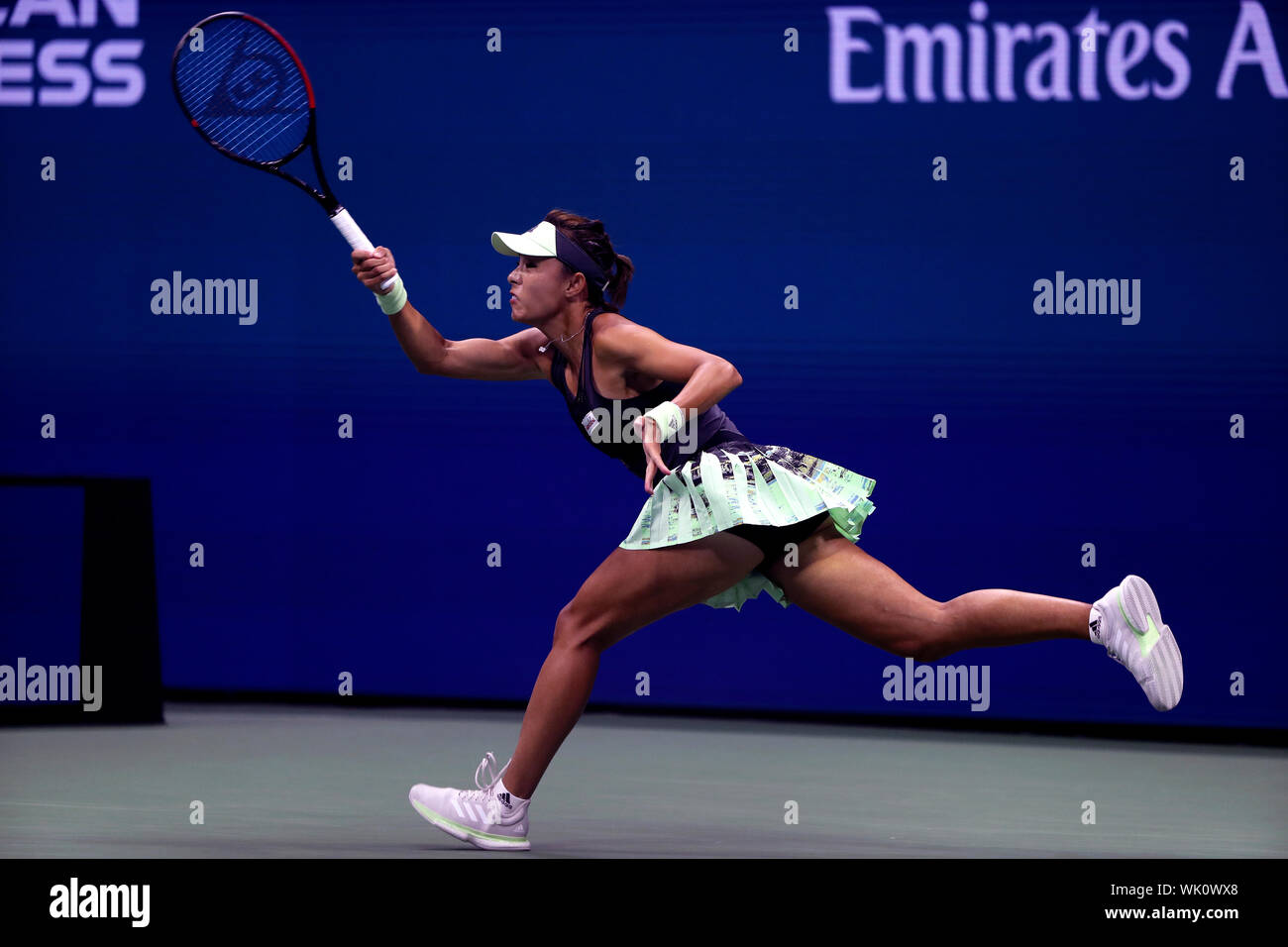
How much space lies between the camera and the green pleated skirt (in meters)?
3.79

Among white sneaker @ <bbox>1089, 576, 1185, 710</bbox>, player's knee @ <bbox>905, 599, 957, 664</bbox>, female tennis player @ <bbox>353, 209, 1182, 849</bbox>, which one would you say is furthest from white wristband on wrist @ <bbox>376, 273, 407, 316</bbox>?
white sneaker @ <bbox>1089, 576, 1185, 710</bbox>

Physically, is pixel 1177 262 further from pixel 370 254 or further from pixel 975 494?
pixel 370 254

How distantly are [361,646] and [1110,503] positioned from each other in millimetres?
2795

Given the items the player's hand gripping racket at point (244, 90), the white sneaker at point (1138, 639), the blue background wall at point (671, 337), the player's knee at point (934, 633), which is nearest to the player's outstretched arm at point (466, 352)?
the player's hand gripping racket at point (244, 90)

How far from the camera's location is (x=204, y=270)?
6668 millimetres

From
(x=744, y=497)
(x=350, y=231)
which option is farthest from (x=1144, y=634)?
(x=350, y=231)

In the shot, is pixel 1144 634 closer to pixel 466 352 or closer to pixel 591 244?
pixel 591 244

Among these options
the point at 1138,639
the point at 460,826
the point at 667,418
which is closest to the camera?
the point at 667,418

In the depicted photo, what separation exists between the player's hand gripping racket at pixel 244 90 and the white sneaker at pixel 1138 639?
1.99 meters

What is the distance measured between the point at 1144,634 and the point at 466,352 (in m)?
1.67

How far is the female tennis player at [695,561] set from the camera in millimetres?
3775

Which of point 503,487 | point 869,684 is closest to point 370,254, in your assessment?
point 503,487

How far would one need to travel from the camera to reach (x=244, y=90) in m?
4.44

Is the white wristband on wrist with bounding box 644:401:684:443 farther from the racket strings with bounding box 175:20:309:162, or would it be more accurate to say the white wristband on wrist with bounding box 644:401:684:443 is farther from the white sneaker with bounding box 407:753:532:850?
the racket strings with bounding box 175:20:309:162
